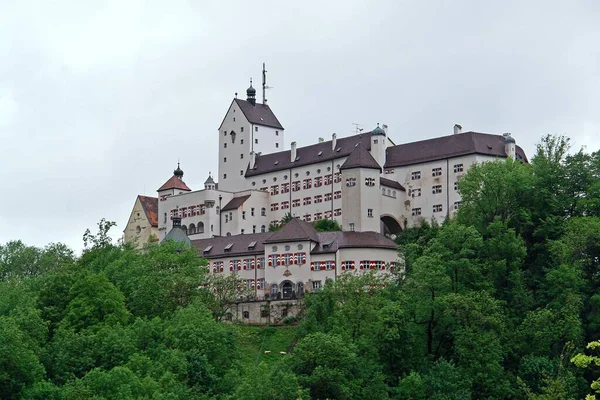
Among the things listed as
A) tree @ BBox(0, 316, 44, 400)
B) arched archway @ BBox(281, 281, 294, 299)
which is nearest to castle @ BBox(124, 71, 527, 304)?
arched archway @ BBox(281, 281, 294, 299)

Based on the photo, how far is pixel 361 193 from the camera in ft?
338

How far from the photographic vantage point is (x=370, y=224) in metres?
103

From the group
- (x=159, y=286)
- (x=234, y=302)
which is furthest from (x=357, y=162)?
(x=159, y=286)

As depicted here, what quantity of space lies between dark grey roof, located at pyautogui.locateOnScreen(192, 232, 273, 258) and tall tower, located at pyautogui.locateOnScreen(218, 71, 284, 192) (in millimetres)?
15520

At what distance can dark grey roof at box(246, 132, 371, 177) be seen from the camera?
11319 cm

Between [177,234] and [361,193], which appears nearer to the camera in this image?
[361,193]

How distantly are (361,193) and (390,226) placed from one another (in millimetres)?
6814

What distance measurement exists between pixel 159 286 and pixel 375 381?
20.6 metres

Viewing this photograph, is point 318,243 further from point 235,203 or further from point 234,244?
point 235,203

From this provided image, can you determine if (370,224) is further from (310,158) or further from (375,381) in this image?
(375,381)

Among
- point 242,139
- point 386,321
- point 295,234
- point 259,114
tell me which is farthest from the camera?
point 259,114

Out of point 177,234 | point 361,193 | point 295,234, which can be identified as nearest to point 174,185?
point 177,234

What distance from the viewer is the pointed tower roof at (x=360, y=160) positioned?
104 meters

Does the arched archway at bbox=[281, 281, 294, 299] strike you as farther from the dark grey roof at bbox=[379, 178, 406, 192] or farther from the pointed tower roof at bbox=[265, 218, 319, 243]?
the dark grey roof at bbox=[379, 178, 406, 192]
